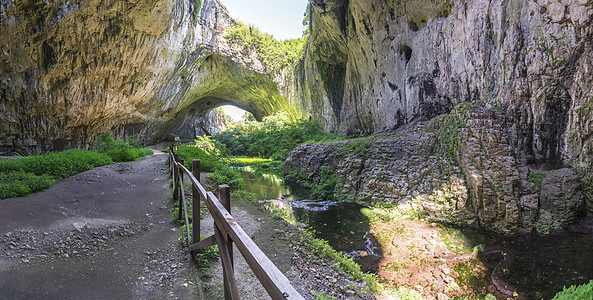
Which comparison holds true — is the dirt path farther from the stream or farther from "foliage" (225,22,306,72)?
"foliage" (225,22,306,72)

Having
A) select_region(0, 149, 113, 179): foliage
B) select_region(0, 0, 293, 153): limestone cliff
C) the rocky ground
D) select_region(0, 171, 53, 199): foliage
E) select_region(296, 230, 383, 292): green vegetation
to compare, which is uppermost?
select_region(0, 0, 293, 153): limestone cliff

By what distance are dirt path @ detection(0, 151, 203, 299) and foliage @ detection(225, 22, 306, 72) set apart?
20.1 metres

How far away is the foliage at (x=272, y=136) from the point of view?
19.4 m

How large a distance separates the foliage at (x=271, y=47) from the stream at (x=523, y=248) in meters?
19.0

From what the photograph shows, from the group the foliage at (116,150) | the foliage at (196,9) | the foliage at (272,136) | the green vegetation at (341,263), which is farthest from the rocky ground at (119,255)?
the foliage at (196,9)

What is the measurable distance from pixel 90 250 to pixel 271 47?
23.0 metres

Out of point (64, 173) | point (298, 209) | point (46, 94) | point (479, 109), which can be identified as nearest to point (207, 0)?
point (46, 94)

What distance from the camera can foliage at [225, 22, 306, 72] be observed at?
22781mm

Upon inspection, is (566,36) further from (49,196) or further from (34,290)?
(49,196)

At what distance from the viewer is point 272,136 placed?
23.0 m

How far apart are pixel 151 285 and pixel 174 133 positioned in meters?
30.2

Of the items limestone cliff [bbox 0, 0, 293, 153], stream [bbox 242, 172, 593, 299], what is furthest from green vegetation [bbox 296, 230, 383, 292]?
limestone cliff [bbox 0, 0, 293, 153]

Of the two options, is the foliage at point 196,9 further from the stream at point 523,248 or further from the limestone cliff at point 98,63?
the stream at point 523,248

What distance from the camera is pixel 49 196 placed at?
5.04 metres
